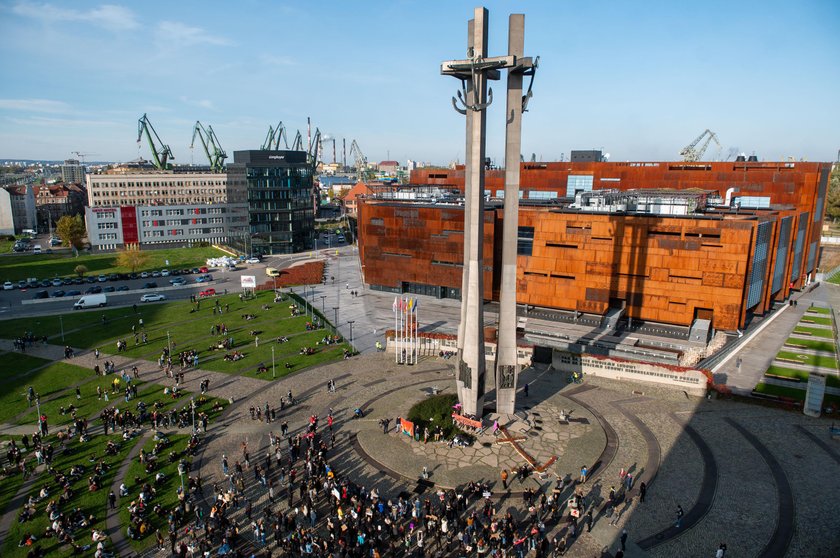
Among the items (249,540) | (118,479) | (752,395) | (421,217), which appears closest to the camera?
(249,540)

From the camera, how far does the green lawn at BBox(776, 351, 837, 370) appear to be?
5650 centimetres

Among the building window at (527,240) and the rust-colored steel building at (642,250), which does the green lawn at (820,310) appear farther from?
the building window at (527,240)

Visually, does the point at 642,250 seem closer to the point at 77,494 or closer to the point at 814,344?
the point at 814,344

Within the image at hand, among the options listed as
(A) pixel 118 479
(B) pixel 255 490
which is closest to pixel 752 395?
(B) pixel 255 490

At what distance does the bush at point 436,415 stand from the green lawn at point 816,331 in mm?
50626

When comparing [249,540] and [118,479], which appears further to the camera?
[118,479]

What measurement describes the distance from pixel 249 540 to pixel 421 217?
59.8 meters

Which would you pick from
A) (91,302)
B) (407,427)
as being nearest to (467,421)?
(407,427)

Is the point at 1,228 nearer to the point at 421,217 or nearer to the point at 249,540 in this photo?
the point at 421,217

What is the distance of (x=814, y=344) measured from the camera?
63.8 meters

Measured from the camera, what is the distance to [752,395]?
154 feet

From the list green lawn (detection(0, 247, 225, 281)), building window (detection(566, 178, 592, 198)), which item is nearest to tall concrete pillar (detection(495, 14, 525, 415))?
building window (detection(566, 178, 592, 198))

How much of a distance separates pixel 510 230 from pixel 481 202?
344 centimetres

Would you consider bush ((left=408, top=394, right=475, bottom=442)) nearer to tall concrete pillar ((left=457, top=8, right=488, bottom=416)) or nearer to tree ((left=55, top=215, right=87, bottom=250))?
tall concrete pillar ((left=457, top=8, right=488, bottom=416))
